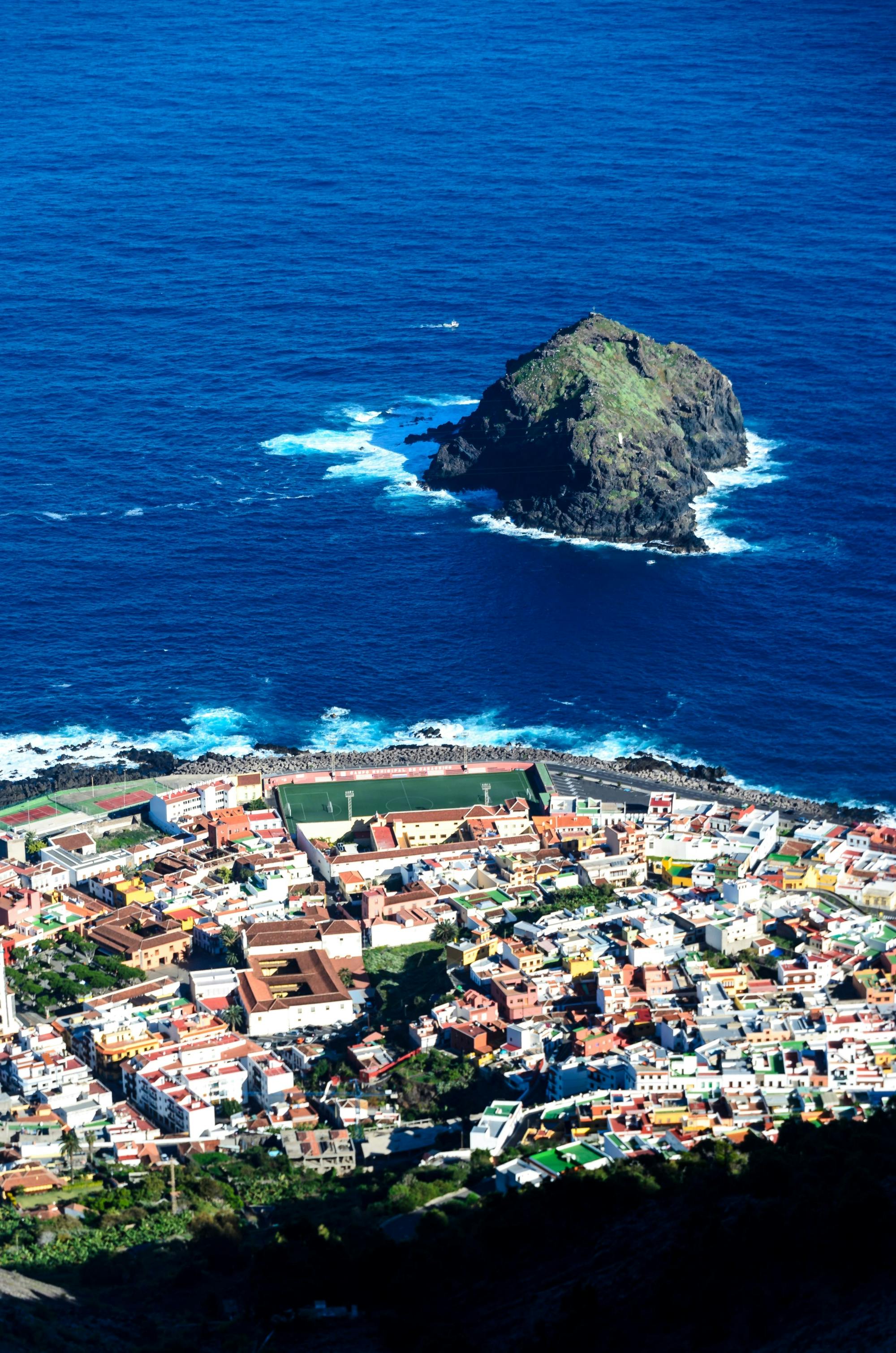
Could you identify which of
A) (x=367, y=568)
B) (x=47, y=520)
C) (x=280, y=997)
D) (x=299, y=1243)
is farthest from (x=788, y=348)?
(x=299, y=1243)

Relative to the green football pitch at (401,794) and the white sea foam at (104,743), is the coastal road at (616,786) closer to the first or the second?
the green football pitch at (401,794)

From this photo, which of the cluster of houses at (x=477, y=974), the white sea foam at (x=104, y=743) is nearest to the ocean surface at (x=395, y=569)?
the white sea foam at (x=104, y=743)

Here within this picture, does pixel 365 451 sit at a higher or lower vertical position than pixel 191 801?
higher

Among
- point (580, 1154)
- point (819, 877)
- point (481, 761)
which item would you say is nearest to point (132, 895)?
point (481, 761)

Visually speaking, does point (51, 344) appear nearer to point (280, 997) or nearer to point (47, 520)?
point (47, 520)

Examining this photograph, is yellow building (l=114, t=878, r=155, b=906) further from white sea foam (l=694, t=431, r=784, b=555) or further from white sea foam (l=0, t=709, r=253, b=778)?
white sea foam (l=694, t=431, r=784, b=555)

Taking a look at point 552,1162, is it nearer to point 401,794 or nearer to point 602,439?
point 401,794
